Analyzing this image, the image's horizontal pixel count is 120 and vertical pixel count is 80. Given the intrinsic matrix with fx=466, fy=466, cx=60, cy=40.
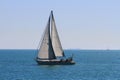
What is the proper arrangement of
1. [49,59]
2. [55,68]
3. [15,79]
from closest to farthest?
1. [15,79]
2. [55,68]
3. [49,59]

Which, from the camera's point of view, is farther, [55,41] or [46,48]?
[55,41]

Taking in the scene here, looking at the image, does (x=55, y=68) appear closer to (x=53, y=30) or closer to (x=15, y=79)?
(x=53, y=30)

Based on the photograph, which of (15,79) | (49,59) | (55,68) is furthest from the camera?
(49,59)

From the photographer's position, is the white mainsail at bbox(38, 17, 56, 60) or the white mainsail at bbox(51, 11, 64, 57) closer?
the white mainsail at bbox(38, 17, 56, 60)

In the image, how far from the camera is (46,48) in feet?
385

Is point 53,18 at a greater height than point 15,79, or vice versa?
point 53,18

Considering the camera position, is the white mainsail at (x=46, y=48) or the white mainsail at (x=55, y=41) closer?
the white mainsail at (x=46, y=48)

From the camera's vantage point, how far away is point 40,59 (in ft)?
391

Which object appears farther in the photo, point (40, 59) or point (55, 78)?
point (40, 59)

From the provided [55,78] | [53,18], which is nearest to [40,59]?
[53,18]

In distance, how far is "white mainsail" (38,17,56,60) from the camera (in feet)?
384

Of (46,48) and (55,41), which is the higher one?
(55,41)

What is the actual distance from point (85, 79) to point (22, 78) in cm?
1126

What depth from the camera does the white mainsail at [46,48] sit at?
117062mm
